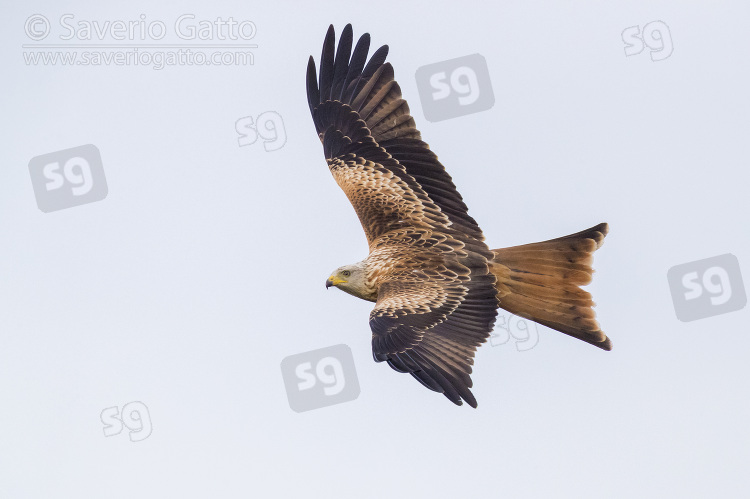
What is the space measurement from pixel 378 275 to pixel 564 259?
5.52ft

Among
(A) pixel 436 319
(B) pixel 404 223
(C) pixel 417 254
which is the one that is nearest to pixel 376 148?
(B) pixel 404 223

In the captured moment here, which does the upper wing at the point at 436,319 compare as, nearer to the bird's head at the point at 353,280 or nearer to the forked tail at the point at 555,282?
the forked tail at the point at 555,282

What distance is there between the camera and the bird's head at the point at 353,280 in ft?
36.1

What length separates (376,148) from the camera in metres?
11.6

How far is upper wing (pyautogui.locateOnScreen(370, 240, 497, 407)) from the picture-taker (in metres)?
9.47

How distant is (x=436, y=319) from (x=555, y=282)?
46.5 inches

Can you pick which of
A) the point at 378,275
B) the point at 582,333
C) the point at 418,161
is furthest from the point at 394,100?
the point at 582,333

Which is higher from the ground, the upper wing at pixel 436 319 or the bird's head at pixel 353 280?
the bird's head at pixel 353 280

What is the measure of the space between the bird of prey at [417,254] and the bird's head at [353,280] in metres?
0.01

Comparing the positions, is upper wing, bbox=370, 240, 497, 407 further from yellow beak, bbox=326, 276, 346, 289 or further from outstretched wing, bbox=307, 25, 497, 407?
yellow beak, bbox=326, 276, 346, 289

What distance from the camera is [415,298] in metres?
10.2

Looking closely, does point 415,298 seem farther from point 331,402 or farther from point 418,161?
point 331,402

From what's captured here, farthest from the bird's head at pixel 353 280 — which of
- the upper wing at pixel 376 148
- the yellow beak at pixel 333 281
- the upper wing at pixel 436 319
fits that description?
the upper wing at pixel 376 148

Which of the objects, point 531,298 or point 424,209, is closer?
point 531,298
